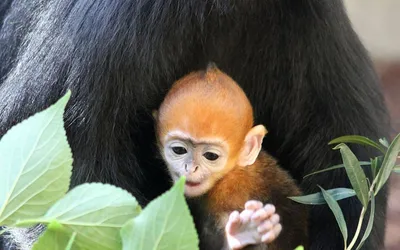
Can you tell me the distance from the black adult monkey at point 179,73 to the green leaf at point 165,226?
602 millimetres

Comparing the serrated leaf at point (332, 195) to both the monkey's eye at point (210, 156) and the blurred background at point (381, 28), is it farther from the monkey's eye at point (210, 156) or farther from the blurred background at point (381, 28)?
the blurred background at point (381, 28)

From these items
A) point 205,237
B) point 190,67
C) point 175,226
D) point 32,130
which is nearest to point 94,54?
point 190,67

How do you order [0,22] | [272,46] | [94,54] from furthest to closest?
[0,22]
[272,46]
[94,54]

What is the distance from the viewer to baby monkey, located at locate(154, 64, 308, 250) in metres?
1.51

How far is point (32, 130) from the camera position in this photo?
38.0 inches

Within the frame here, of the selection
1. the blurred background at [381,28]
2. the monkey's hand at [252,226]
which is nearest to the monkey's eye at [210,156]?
the monkey's hand at [252,226]

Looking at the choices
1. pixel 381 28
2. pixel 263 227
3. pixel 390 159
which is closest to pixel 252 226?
pixel 263 227

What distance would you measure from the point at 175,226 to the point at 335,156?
2.90 feet

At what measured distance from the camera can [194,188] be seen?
1.52m

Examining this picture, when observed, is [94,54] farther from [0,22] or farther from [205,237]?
[0,22]

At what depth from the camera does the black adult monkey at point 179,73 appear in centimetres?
150

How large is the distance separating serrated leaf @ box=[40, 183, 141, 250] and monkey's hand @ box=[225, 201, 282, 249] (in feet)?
1.54

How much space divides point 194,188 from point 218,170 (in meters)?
0.06

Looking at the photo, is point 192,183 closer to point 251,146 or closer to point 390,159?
point 251,146
